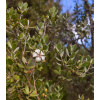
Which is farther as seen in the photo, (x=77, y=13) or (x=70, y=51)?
(x=77, y=13)

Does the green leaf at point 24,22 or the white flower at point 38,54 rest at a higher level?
the green leaf at point 24,22

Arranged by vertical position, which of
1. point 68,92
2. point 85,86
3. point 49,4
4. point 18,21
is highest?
point 49,4

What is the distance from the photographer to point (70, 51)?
2.69ft

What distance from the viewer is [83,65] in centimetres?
80

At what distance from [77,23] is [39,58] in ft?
3.79

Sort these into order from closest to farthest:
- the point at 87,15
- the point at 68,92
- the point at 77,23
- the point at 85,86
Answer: the point at 87,15, the point at 77,23, the point at 85,86, the point at 68,92

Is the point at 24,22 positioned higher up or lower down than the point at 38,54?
higher up

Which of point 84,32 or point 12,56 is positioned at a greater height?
point 84,32

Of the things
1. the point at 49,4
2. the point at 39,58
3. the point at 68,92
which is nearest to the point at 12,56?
the point at 39,58

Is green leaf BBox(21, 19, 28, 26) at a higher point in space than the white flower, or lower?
higher

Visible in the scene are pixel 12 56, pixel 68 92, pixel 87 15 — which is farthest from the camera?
pixel 68 92

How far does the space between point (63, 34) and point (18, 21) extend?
40.6 inches

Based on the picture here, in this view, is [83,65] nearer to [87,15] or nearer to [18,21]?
[18,21]

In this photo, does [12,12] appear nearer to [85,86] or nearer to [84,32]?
[84,32]
